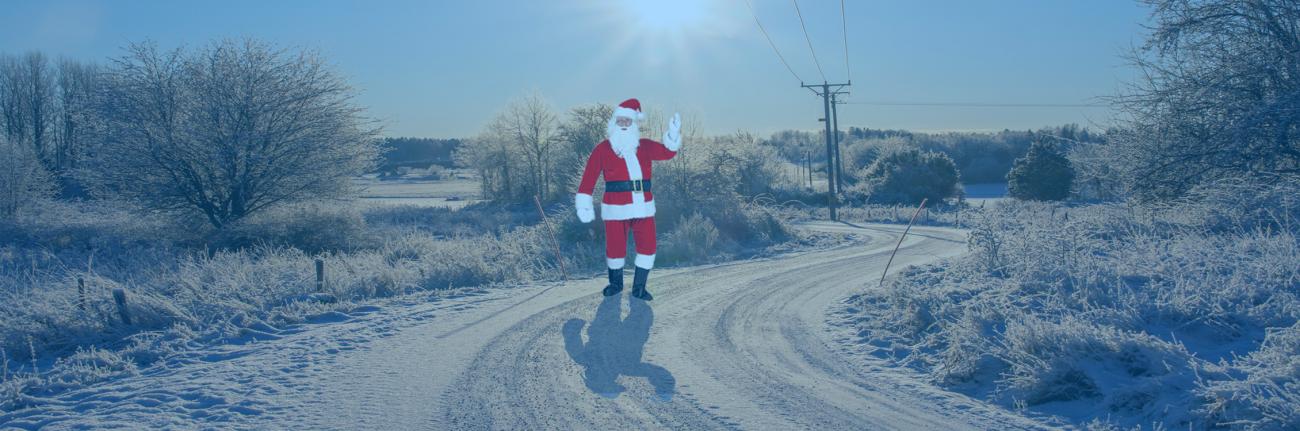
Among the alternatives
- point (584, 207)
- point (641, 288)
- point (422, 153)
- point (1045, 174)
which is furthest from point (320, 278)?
point (422, 153)

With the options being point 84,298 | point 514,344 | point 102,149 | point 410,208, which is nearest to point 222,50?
point 102,149

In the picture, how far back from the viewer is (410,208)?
155 ft


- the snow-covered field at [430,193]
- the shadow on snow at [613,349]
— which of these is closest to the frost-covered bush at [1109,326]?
the shadow on snow at [613,349]

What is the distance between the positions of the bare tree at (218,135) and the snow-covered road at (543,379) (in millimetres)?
15414

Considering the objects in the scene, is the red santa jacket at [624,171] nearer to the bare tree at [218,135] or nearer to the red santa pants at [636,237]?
the red santa pants at [636,237]

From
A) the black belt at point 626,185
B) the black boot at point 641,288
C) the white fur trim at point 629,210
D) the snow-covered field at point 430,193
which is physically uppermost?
the snow-covered field at point 430,193

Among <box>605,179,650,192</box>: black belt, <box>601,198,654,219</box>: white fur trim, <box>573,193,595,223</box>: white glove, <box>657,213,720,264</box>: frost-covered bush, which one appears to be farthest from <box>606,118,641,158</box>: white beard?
<box>657,213,720,264</box>: frost-covered bush

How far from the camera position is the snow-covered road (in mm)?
4461

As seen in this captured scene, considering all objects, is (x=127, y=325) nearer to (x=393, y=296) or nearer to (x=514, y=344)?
(x=393, y=296)

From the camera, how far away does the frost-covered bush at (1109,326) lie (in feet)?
13.5

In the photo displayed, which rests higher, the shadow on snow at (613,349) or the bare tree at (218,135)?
the bare tree at (218,135)

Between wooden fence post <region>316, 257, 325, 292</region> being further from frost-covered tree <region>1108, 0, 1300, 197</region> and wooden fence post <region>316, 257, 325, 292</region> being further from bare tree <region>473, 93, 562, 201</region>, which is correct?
bare tree <region>473, 93, 562, 201</region>

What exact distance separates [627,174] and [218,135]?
55.8 feet

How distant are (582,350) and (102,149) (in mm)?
20046
